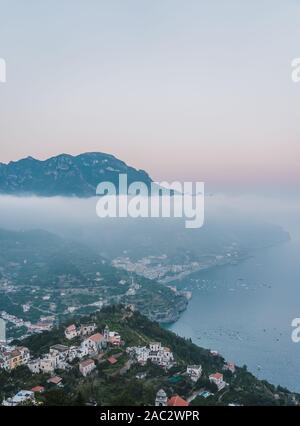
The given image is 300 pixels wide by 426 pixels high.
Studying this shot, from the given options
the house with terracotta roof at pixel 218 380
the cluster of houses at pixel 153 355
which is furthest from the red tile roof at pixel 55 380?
the house with terracotta roof at pixel 218 380

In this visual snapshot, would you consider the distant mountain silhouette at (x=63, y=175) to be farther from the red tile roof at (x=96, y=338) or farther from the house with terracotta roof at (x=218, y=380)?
the house with terracotta roof at (x=218, y=380)

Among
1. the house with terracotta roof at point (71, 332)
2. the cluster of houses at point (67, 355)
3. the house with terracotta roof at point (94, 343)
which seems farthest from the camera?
the house with terracotta roof at point (71, 332)

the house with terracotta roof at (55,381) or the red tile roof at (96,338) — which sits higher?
the red tile roof at (96,338)

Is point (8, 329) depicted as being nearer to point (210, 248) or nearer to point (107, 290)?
point (107, 290)

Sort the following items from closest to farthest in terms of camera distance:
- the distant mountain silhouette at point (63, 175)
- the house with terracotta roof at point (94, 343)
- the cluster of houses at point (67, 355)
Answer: the cluster of houses at point (67, 355) < the house with terracotta roof at point (94, 343) < the distant mountain silhouette at point (63, 175)

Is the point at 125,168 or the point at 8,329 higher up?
the point at 125,168

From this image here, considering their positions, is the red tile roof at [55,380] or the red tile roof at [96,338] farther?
the red tile roof at [96,338]
